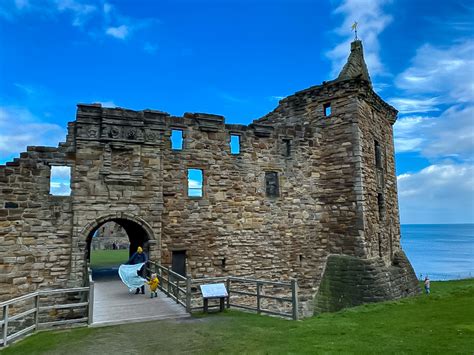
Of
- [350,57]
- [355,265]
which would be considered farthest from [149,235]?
[350,57]

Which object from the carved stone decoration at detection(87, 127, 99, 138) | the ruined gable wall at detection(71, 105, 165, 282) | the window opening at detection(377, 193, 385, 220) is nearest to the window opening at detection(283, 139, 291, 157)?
the window opening at detection(377, 193, 385, 220)

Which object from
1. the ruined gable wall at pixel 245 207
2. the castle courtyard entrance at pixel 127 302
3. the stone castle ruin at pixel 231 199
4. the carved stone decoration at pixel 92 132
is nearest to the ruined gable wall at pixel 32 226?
the stone castle ruin at pixel 231 199

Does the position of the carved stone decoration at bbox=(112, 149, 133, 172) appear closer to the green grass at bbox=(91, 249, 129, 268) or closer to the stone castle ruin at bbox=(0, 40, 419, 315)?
the stone castle ruin at bbox=(0, 40, 419, 315)

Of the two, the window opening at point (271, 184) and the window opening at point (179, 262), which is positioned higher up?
the window opening at point (271, 184)

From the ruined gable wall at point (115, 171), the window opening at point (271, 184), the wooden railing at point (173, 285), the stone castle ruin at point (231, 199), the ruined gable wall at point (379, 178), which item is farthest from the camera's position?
the window opening at point (271, 184)

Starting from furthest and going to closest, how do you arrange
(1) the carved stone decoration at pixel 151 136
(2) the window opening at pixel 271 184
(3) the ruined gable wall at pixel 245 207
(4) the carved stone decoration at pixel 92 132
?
(2) the window opening at pixel 271 184
(3) the ruined gable wall at pixel 245 207
(1) the carved stone decoration at pixel 151 136
(4) the carved stone decoration at pixel 92 132

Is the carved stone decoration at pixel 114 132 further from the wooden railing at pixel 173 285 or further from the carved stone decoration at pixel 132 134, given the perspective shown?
the wooden railing at pixel 173 285

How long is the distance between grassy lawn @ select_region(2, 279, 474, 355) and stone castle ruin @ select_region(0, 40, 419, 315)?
531cm

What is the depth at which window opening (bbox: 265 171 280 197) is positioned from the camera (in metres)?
18.0

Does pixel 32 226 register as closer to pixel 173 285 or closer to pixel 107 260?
pixel 173 285

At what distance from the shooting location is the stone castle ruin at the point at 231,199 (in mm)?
13477

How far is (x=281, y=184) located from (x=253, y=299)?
5.39 meters

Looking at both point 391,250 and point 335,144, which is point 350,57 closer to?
point 335,144

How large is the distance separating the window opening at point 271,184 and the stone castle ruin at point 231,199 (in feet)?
Answer: 0.19
